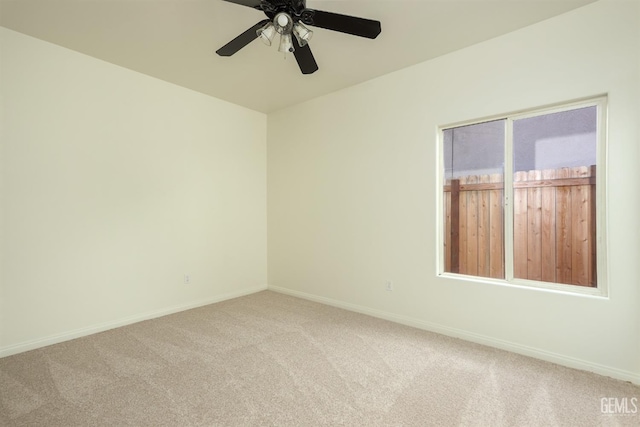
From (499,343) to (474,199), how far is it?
1.29 meters

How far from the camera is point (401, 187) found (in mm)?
3152

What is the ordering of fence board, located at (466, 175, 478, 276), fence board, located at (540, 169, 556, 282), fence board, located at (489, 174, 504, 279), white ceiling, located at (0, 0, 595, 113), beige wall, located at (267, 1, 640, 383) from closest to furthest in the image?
beige wall, located at (267, 1, 640, 383)
white ceiling, located at (0, 0, 595, 113)
fence board, located at (540, 169, 556, 282)
fence board, located at (489, 174, 504, 279)
fence board, located at (466, 175, 478, 276)

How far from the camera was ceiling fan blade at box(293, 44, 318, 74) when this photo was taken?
84.0 inches

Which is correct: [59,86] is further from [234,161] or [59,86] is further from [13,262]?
[234,161]

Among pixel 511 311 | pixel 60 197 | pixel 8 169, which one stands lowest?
pixel 511 311

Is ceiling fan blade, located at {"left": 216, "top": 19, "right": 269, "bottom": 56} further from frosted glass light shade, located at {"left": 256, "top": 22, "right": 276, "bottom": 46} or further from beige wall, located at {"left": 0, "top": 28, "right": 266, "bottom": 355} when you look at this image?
beige wall, located at {"left": 0, "top": 28, "right": 266, "bottom": 355}

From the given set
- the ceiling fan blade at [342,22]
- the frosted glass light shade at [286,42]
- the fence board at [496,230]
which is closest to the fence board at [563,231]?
the fence board at [496,230]

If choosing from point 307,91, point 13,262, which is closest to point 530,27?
point 307,91

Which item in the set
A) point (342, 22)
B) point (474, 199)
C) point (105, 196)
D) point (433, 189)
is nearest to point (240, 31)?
point (342, 22)

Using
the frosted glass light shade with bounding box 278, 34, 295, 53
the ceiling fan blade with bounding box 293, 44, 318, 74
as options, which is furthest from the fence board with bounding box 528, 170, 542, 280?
the frosted glass light shade with bounding box 278, 34, 295, 53

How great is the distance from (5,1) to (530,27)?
3.95 m

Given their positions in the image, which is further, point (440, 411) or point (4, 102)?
point (4, 102)

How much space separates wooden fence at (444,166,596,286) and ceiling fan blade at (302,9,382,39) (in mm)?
1725

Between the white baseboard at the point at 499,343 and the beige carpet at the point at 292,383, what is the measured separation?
0.07 metres
